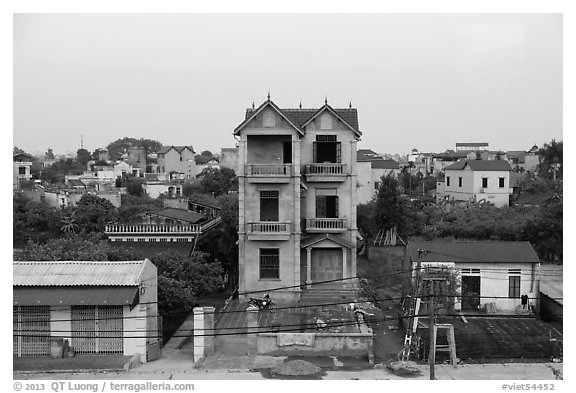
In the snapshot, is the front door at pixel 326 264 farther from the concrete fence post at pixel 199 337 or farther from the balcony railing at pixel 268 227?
the concrete fence post at pixel 199 337

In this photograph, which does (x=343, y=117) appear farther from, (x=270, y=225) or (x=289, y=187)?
(x=270, y=225)

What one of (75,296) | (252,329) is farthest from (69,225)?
(252,329)

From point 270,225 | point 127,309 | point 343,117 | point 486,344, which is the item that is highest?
point 343,117

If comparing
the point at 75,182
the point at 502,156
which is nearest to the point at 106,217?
the point at 75,182

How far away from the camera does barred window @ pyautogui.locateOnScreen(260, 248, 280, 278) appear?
15.6 meters

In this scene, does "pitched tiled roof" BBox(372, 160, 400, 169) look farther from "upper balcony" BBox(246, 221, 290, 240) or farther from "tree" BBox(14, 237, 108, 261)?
"tree" BBox(14, 237, 108, 261)

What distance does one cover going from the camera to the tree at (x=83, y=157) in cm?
5234

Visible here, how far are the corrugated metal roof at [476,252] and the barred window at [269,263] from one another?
3307mm

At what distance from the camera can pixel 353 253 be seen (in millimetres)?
15938

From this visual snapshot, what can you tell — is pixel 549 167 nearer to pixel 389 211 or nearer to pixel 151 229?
pixel 389 211

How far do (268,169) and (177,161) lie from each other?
36.2 meters

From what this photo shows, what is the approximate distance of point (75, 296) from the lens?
1111 cm

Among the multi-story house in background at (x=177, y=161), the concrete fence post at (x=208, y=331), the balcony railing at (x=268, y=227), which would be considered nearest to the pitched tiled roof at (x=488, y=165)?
the balcony railing at (x=268, y=227)

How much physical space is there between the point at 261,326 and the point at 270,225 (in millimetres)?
3460
